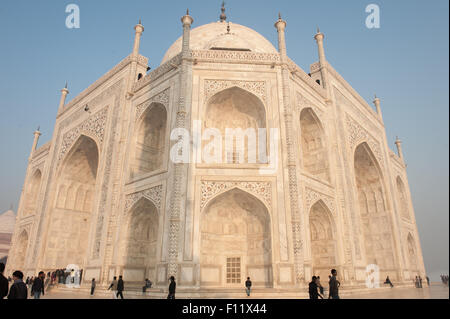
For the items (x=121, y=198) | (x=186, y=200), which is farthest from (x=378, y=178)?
(x=121, y=198)

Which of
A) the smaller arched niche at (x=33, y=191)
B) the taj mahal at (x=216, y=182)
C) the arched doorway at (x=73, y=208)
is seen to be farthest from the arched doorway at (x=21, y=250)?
the arched doorway at (x=73, y=208)

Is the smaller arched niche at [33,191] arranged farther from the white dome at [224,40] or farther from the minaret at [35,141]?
the white dome at [224,40]

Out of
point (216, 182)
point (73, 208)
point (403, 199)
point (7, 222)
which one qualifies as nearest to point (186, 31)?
point (216, 182)

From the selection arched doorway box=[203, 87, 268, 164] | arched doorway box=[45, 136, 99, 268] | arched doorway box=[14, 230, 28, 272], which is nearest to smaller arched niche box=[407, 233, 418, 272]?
arched doorway box=[203, 87, 268, 164]

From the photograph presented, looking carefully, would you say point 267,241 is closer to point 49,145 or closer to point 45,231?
point 45,231

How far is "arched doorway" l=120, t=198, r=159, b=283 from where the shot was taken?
13867 mm

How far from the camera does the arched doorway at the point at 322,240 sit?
14.5 m

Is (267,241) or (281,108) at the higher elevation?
(281,108)

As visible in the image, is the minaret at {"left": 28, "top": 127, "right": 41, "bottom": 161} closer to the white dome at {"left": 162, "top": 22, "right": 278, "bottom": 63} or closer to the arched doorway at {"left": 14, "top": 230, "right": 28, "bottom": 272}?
the arched doorway at {"left": 14, "top": 230, "right": 28, "bottom": 272}

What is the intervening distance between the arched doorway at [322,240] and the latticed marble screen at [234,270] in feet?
13.4

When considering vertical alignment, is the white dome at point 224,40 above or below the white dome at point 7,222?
above
